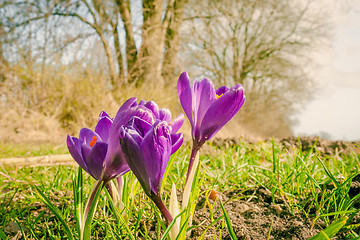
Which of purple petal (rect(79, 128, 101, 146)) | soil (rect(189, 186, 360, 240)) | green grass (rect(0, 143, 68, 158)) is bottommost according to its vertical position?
green grass (rect(0, 143, 68, 158))

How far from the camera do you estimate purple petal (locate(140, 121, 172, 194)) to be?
2.18 ft

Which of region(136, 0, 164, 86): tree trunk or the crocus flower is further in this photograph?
region(136, 0, 164, 86): tree trunk

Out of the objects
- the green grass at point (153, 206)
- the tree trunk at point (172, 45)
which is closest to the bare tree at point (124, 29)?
the tree trunk at point (172, 45)

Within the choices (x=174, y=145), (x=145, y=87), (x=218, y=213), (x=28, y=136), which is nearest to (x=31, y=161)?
(x=218, y=213)

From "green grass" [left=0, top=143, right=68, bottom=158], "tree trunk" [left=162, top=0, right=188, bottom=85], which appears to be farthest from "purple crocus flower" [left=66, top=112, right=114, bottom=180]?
"tree trunk" [left=162, top=0, right=188, bottom=85]

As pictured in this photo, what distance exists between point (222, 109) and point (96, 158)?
36cm

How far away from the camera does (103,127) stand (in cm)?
84

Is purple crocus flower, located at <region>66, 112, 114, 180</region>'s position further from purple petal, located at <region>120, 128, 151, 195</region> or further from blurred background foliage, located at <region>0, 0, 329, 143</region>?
blurred background foliage, located at <region>0, 0, 329, 143</region>

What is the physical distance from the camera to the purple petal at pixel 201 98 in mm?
838

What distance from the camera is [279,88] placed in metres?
20.0

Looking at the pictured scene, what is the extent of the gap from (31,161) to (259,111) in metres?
19.1

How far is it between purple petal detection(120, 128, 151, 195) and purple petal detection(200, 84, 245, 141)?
0.24 meters

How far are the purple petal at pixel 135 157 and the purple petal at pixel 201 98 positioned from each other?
0.76 feet

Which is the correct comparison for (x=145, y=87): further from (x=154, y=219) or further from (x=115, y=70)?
(x=154, y=219)
